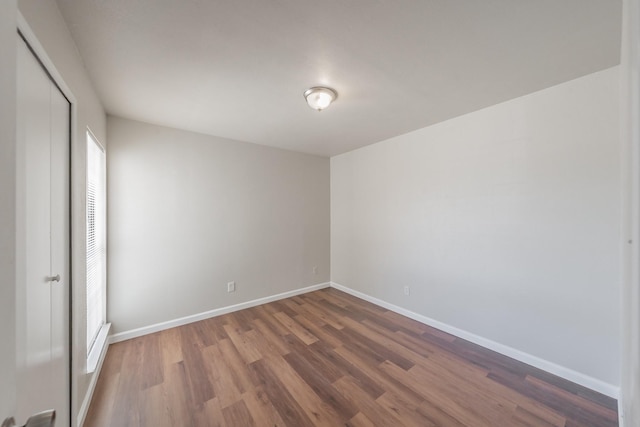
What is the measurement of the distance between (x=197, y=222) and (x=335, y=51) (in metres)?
2.44

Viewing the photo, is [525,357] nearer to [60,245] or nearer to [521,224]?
[521,224]

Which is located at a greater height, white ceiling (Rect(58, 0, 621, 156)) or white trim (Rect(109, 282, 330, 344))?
white ceiling (Rect(58, 0, 621, 156))

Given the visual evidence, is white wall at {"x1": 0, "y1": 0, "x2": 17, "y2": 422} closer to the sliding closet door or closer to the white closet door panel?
the sliding closet door

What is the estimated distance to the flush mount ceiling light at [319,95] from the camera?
186 cm

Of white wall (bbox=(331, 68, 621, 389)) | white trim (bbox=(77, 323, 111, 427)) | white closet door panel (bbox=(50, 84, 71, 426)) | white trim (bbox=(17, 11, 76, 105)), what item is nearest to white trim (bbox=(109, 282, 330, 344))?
white trim (bbox=(77, 323, 111, 427))

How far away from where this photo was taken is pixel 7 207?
0.48m

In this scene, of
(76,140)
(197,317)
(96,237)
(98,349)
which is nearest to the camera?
(76,140)

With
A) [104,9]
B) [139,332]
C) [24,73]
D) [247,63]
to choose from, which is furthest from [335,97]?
[139,332]

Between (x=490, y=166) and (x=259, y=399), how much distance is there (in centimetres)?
284

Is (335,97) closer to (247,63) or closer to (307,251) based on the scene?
(247,63)

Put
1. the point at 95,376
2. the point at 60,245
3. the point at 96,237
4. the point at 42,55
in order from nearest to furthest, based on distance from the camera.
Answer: the point at 42,55 < the point at 60,245 < the point at 95,376 < the point at 96,237

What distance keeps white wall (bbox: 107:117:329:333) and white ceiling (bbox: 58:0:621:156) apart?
53 cm

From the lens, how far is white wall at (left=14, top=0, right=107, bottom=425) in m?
1.09

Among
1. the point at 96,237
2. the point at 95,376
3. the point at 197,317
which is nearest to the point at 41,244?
the point at 96,237
